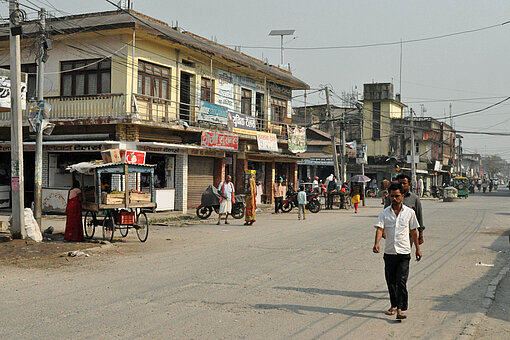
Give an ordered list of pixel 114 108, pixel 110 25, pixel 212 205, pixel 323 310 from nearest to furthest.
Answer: pixel 323 310 < pixel 110 25 < pixel 114 108 < pixel 212 205

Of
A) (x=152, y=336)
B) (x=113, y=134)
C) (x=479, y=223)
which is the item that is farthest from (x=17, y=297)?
(x=479, y=223)

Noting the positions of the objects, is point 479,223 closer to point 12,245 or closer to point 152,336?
point 12,245

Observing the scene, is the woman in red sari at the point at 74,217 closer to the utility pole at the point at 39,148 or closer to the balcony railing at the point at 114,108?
the utility pole at the point at 39,148

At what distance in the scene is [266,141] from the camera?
98.3ft

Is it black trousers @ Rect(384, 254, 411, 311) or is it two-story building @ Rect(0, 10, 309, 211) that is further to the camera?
two-story building @ Rect(0, 10, 309, 211)

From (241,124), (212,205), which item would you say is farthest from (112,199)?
(241,124)

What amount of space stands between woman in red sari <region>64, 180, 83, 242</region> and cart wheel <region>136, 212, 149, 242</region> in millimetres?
1536

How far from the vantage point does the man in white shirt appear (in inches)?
255

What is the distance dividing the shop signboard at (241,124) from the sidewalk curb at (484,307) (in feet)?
58.7

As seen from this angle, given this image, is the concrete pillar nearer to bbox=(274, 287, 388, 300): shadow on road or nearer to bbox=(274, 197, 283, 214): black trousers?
bbox=(274, 197, 283, 214): black trousers

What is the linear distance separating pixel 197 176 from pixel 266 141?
17.5ft

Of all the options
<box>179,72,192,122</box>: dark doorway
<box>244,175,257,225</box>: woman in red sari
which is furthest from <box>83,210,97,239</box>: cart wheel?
<box>179,72,192,122</box>: dark doorway

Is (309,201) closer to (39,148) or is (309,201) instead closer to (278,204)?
(278,204)

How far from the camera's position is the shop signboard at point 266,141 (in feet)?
95.6
